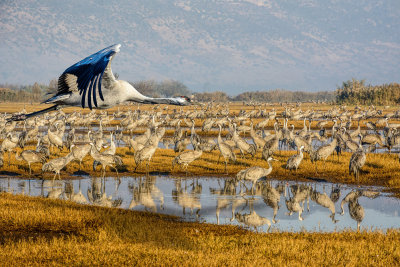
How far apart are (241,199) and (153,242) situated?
5735 mm

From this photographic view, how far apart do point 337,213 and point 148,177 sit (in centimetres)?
734

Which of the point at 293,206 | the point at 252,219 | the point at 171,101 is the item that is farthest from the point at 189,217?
the point at 171,101

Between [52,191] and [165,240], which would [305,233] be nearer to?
[165,240]

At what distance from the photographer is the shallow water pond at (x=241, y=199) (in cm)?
1224

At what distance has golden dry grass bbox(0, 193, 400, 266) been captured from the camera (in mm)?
8102

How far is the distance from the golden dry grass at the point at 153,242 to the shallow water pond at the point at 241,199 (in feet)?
4.01

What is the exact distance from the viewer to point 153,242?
9195 mm

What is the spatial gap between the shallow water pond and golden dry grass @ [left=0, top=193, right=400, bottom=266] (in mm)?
1222

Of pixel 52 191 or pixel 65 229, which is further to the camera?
pixel 52 191

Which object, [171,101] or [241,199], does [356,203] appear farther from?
[171,101]

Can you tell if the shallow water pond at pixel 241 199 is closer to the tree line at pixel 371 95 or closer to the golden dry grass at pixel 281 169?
the golden dry grass at pixel 281 169

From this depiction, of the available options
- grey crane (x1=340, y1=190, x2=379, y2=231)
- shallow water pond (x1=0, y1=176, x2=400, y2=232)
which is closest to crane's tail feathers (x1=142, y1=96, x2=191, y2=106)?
shallow water pond (x1=0, y1=176, x2=400, y2=232)

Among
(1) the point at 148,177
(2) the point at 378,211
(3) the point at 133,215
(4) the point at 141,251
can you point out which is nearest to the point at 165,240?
(4) the point at 141,251

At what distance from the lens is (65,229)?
10.4 metres
